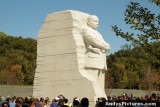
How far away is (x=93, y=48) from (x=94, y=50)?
16 cm

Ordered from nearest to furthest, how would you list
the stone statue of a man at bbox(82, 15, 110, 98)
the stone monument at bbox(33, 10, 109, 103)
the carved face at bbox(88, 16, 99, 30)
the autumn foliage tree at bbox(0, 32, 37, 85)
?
1. the stone monument at bbox(33, 10, 109, 103)
2. the stone statue of a man at bbox(82, 15, 110, 98)
3. the carved face at bbox(88, 16, 99, 30)
4. the autumn foliage tree at bbox(0, 32, 37, 85)

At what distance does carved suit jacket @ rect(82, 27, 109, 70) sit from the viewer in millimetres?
20422

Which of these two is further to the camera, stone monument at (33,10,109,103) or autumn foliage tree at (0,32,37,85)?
autumn foliage tree at (0,32,37,85)

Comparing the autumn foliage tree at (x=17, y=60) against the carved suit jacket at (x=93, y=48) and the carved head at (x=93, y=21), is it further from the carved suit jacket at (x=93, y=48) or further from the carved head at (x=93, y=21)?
the carved suit jacket at (x=93, y=48)

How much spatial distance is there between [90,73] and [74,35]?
223 centimetres

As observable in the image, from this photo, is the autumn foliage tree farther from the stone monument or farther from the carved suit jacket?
the carved suit jacket

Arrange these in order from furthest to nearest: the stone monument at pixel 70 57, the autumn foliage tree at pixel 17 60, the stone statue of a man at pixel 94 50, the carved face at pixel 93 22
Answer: the autumn foliage tree at pixel 17 60 → the carved face at pixel 93 22 → the stone statue of a man at pixel 94 50 → the stone monument at pixel 70 57

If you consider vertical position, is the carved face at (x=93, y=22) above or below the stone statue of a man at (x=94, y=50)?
above

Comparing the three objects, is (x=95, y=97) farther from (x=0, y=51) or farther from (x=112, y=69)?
(x=0, y=51)

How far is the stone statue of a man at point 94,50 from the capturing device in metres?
20.4

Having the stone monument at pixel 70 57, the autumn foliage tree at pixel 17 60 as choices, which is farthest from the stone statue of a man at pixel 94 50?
the autumn foliage tree at pixel 17 60

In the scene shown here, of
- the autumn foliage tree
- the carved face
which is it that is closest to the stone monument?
the carved face

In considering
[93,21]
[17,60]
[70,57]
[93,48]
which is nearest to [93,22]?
[93,21]

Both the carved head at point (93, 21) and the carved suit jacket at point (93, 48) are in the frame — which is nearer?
the carved suit jacket at point (93, 48)
